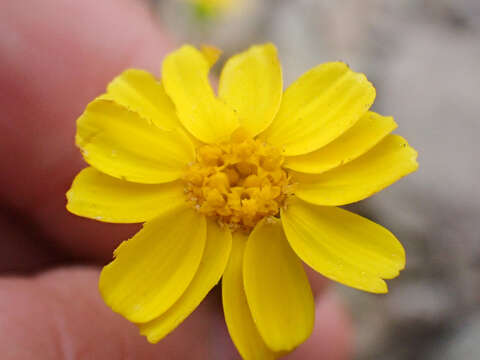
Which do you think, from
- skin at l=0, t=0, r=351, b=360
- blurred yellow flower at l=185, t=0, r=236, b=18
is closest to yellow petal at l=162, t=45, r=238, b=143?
skin at l=0, t=0, r=351, b=360

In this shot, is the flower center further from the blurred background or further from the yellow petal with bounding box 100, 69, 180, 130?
the blurred background

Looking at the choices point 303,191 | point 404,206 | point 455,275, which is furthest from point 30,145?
point 455,275

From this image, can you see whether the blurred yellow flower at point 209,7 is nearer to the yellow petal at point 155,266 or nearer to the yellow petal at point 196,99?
the yellow petal at point 196,99

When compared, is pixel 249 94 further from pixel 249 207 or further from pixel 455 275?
pixel 455 275

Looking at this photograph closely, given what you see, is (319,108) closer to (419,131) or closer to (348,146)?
(348,146)

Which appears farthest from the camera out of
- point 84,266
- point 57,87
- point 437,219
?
point 437,219

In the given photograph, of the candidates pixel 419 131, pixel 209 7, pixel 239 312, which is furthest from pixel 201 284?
pixel 209 7
